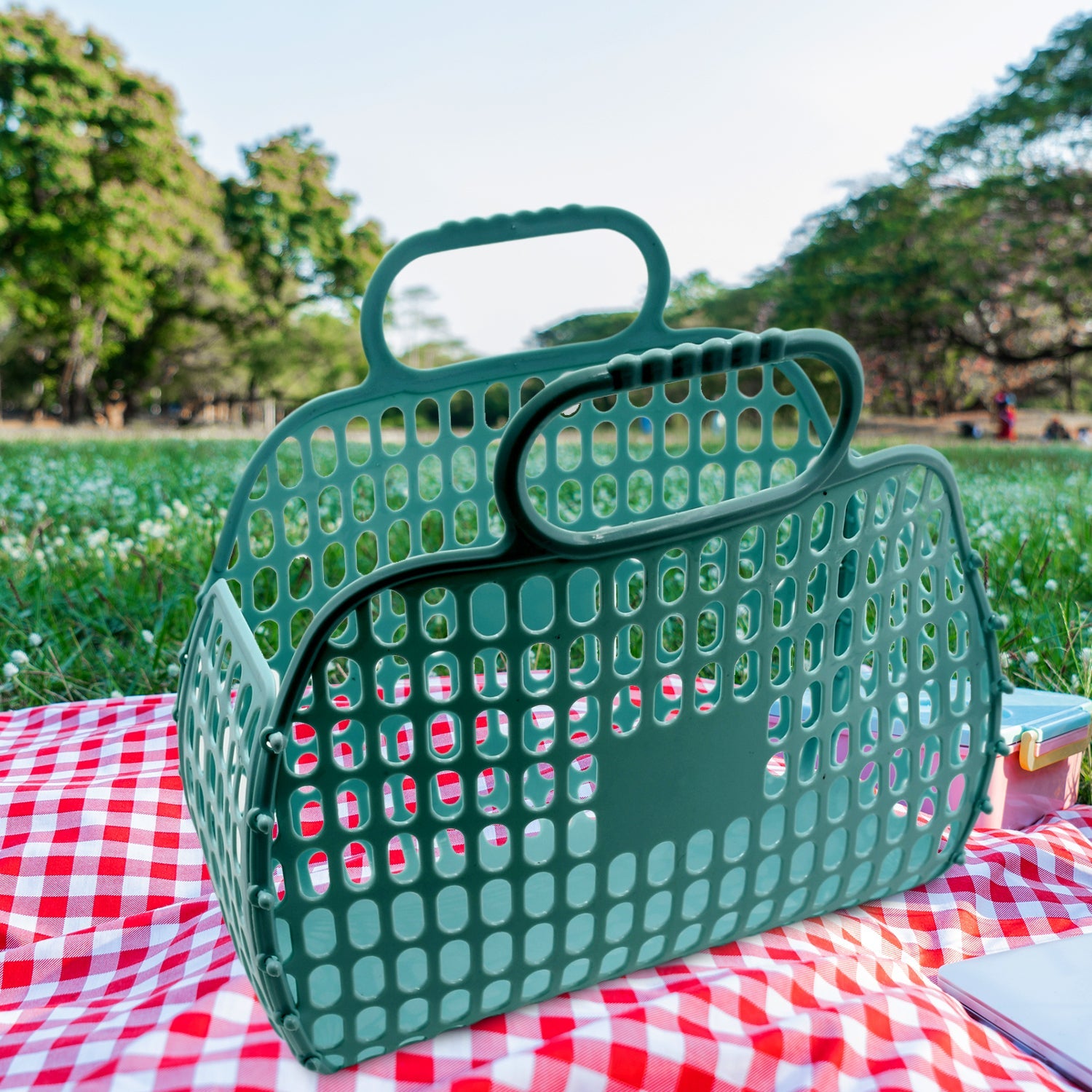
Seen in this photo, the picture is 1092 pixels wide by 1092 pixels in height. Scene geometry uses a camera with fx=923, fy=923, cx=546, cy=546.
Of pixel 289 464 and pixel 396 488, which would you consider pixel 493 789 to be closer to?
pixel 396 488

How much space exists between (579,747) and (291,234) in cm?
1563

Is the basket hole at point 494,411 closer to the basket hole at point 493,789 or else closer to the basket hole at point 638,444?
the basket hole at point 638,444

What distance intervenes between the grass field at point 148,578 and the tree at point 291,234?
12594 mm

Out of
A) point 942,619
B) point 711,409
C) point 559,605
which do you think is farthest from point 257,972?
point 711,409

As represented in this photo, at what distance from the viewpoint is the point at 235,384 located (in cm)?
1806

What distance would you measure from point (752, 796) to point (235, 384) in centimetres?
1876

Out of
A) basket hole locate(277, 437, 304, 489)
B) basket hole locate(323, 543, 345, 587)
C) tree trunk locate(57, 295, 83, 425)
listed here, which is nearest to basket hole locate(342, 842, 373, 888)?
basket hole locate(323, 543, 345, 587)

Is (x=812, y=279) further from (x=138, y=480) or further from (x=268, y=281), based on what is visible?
(x=268, y=281)

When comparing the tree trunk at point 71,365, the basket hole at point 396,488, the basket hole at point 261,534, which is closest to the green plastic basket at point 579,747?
the basket hole at point 261,534

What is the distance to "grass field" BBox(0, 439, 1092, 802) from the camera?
4.79 feet

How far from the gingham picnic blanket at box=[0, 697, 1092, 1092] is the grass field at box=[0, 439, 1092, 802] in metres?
0.35

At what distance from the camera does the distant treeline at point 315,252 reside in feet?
26.6

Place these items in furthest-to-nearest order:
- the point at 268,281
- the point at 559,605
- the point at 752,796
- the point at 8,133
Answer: the point at 268,281, the point at 8,133, the point at 752,796, the point at 559,605

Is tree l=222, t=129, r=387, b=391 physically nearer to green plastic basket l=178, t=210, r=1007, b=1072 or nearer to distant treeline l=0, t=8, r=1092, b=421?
distant treeline l=0, t=8, r=1092, b=421
